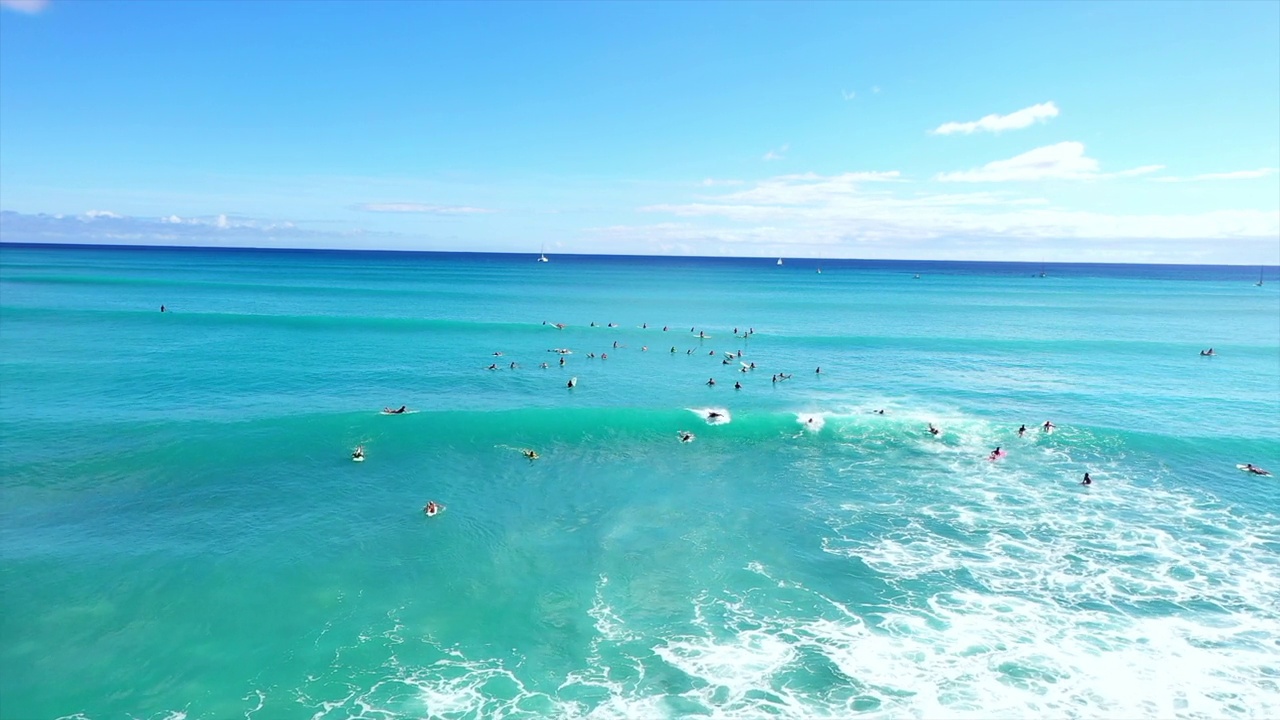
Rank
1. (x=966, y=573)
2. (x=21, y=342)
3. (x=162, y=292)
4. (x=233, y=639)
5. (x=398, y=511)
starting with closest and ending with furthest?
(x=233, y=639), (x=966, y=573), (x=398, y=511), (x=21, y=342), (x=162, y=292)

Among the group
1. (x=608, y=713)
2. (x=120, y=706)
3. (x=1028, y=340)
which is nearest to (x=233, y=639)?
(x=120, y=706)

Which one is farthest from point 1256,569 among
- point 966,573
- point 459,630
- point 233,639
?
point 233,639

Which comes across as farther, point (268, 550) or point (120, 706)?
point (268, 550)

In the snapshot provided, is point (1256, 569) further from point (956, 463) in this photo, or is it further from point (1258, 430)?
point (1258, 430)

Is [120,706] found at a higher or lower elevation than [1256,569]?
lower

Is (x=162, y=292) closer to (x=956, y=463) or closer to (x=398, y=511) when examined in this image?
(x=398, y=511)

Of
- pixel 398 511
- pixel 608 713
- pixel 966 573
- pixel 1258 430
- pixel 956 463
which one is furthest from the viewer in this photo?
pixel 1258 430
